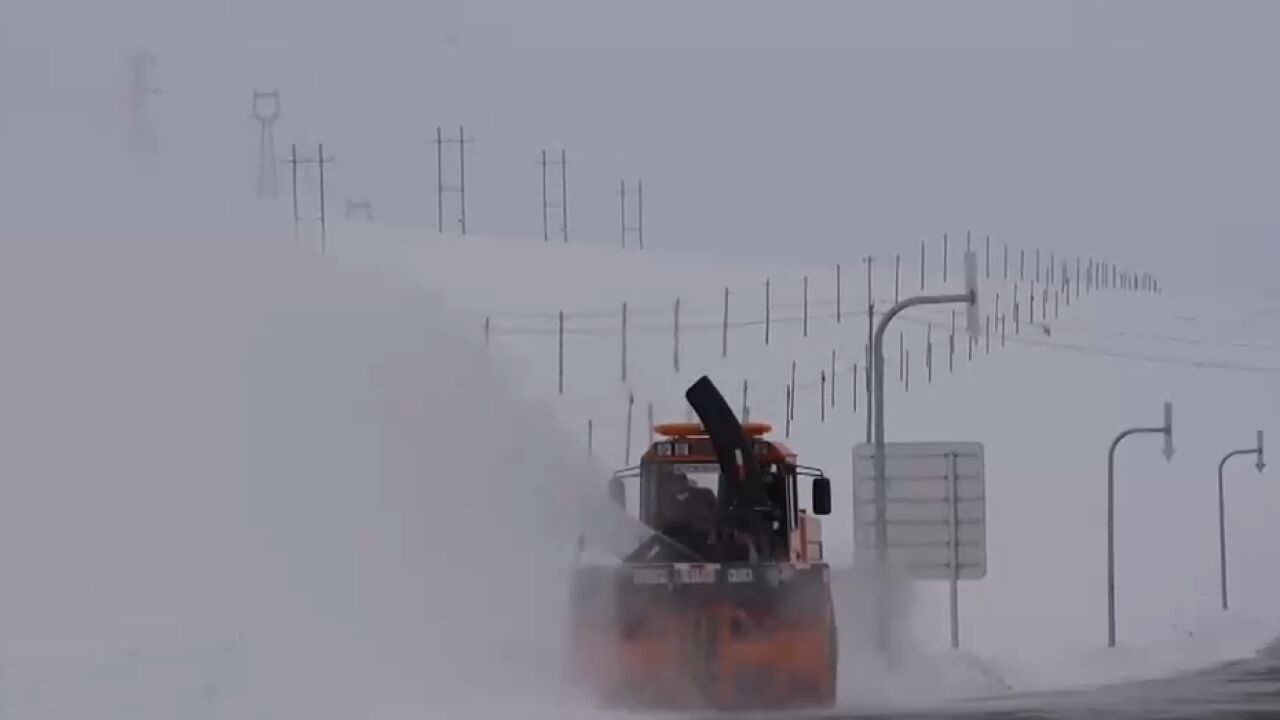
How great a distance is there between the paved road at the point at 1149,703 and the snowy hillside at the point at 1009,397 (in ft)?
9.44

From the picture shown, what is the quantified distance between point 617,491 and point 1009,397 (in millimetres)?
84572

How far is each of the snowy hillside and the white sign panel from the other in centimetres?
81

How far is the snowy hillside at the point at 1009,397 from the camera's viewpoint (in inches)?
2507

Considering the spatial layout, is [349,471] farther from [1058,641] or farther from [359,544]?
[1058,641]

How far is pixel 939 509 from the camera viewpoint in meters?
40.9

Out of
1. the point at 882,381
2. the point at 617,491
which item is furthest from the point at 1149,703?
the point at 882,381

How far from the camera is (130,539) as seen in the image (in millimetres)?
31578

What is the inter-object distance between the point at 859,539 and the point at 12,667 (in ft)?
66.6

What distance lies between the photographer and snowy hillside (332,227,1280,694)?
6369 cm

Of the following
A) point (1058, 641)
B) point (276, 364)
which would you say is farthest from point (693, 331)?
point (276, 364)

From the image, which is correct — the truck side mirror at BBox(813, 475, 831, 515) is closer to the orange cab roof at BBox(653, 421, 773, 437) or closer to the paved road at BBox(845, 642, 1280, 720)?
the orange cab roof at BBox(653, 421, 773, 437)

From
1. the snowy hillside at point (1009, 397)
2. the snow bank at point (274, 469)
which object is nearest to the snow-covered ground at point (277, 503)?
the snow bank at point (274, 469)

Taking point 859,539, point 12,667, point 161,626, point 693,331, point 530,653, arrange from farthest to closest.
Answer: point 693,331 → point 859,539 → point 530,653 → point 161,626 → point 12,667

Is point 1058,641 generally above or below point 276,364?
below
